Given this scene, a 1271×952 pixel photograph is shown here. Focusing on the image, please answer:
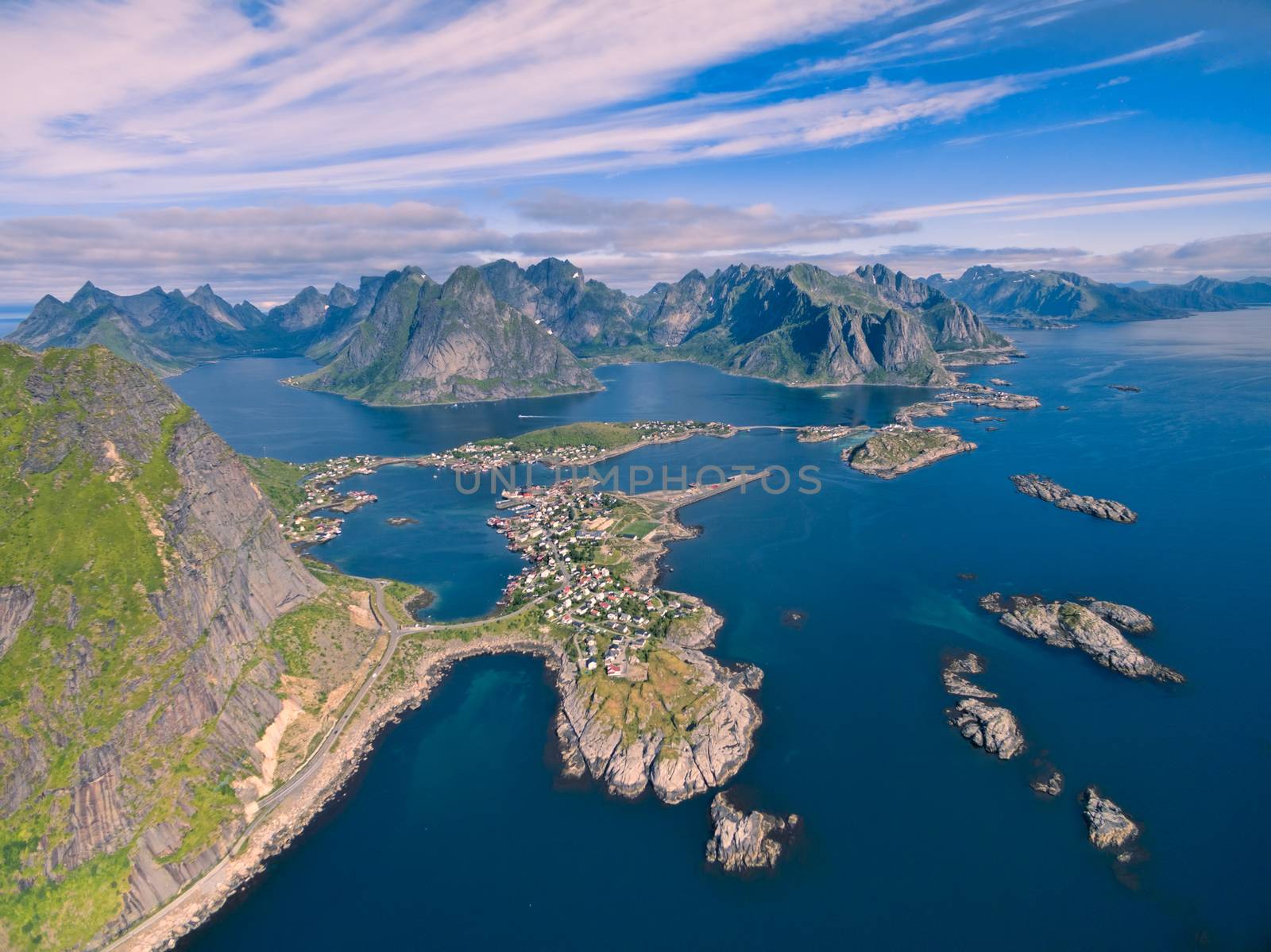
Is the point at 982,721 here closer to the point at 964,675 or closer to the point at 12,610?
the point at 964,675

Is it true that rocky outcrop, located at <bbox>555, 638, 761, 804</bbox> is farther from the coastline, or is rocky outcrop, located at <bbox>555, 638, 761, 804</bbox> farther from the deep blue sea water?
the deep blue sea water

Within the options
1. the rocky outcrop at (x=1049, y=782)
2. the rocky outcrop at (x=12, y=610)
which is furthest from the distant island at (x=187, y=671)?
the rocky outcrop at (x=1049, y=782)

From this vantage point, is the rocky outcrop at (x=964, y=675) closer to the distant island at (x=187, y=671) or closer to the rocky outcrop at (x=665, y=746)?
the distant island at (x=187, y=671)

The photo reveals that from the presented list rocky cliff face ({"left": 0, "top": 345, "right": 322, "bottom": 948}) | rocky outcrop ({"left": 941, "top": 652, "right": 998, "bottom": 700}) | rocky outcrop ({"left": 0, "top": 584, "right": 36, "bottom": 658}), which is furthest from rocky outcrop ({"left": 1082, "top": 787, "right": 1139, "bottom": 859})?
rocky outcrop ({"left": 0, "top": 584, "right": 36, "bottom": 658})

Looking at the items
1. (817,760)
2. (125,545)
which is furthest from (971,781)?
(125,545)

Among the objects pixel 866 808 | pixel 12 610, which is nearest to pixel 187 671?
pixel 12 610

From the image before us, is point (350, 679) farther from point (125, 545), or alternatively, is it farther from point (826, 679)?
point (826, 679)
